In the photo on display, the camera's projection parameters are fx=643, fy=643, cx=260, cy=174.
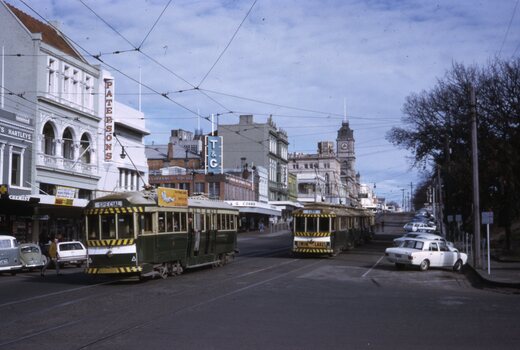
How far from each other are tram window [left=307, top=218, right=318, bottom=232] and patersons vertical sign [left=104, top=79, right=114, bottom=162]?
16382mm

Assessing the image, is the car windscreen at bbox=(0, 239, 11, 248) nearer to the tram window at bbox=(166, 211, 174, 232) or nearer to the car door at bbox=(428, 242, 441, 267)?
the tram window at bbox=(166, 211, 174, 232)

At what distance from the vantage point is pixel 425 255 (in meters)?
28.7

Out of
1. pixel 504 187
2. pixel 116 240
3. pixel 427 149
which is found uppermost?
pixel 427 149

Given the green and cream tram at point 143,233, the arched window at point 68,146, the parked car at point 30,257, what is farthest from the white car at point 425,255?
the arched window at point 68,146

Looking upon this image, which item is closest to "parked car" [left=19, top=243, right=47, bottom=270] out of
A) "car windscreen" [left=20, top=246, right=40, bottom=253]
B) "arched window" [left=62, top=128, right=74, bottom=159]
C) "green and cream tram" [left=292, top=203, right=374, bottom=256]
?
"car windscreen" [left=20, top=246, right=40, bottom=253]

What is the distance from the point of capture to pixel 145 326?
12188 millimetres

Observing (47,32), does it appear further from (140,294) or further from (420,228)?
(420,228)

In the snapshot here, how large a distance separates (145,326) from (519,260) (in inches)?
1027

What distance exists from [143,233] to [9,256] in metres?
8.66

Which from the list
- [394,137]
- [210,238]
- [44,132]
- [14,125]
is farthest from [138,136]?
[210,238]

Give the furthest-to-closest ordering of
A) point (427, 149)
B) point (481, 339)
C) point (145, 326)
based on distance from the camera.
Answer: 1. point (427, 149)
2. point (145, 326)
3. point (481, 339)

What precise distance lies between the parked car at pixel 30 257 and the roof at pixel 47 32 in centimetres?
1771

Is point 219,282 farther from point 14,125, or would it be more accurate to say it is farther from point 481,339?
point 14,125

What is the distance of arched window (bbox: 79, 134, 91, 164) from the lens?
44.3 meters
